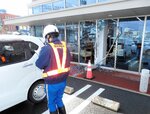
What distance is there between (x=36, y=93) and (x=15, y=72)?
965 millimetres

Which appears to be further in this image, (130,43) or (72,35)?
(72,35)

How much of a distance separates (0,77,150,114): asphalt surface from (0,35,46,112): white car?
0.35 meters

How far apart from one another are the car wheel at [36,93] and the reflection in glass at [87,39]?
501 centimetres

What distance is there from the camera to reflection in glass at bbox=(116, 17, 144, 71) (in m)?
6.61

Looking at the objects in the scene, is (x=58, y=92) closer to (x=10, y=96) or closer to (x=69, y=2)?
(x=10, y=96)

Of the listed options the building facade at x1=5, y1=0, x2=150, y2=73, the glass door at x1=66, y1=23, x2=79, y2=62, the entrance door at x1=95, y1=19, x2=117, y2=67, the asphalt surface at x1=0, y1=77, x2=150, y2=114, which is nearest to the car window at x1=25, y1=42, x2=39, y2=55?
the asphalt surface at x1=0, y1=77, x2=150, y2=114

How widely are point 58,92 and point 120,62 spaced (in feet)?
17.6

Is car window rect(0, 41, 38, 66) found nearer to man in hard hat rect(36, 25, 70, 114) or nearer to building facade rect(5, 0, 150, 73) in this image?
man in hard hat rect(36, 25, 70, 114)

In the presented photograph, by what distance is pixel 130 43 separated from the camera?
23.0 feet

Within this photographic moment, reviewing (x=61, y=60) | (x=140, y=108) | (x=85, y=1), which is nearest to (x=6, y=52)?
(x=61, y=60)

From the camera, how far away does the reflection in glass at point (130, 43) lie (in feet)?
21.7

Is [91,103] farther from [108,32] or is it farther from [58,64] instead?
[108,32]

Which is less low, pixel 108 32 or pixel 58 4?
pixel 58 4

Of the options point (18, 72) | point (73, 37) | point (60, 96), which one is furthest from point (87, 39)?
point (60, 96)
